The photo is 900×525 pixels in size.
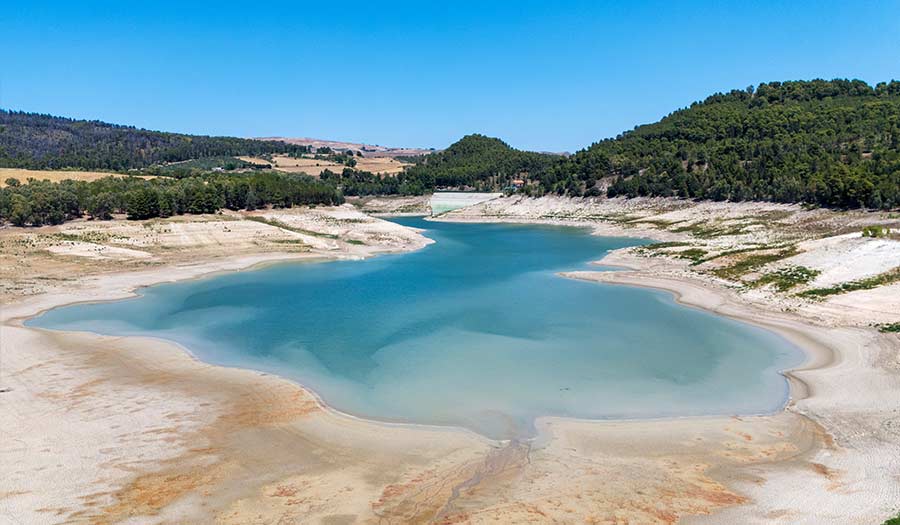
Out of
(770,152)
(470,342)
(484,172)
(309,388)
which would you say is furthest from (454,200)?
(309,388)

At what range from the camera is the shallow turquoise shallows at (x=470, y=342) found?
72.9ft

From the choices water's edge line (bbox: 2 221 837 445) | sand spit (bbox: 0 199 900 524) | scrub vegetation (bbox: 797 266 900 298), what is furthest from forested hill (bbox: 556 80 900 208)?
sand spit (bbox: 0 199 900 524)

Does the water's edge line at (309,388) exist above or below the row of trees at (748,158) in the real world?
below

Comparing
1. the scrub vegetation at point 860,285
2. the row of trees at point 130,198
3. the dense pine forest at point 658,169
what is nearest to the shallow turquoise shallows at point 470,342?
the scrub vegetation at point 860,285

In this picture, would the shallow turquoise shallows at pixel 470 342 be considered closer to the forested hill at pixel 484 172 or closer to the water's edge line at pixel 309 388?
the water's edge line at pixel 309 388

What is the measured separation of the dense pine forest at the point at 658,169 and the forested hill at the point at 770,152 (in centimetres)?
26

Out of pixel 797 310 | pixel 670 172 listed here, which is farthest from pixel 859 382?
pixel 670 172

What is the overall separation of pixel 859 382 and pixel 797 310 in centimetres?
1222

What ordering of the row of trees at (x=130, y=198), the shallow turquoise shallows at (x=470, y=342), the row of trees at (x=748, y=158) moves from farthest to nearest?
1. the row of trees at (x=748, y=158)
2. the row of trees at (x=130, y=198)
3. the shallow turquoise shallows at (x=470, y=342)

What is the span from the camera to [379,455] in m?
17.6

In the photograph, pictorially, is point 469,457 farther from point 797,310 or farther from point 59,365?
point 797,310

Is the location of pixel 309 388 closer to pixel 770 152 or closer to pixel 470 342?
pixel 470 342

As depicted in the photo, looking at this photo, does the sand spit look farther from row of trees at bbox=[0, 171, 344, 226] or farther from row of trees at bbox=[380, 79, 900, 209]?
row of trees at bbox=[380, 79, 900, 209]

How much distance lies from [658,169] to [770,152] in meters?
20.3
